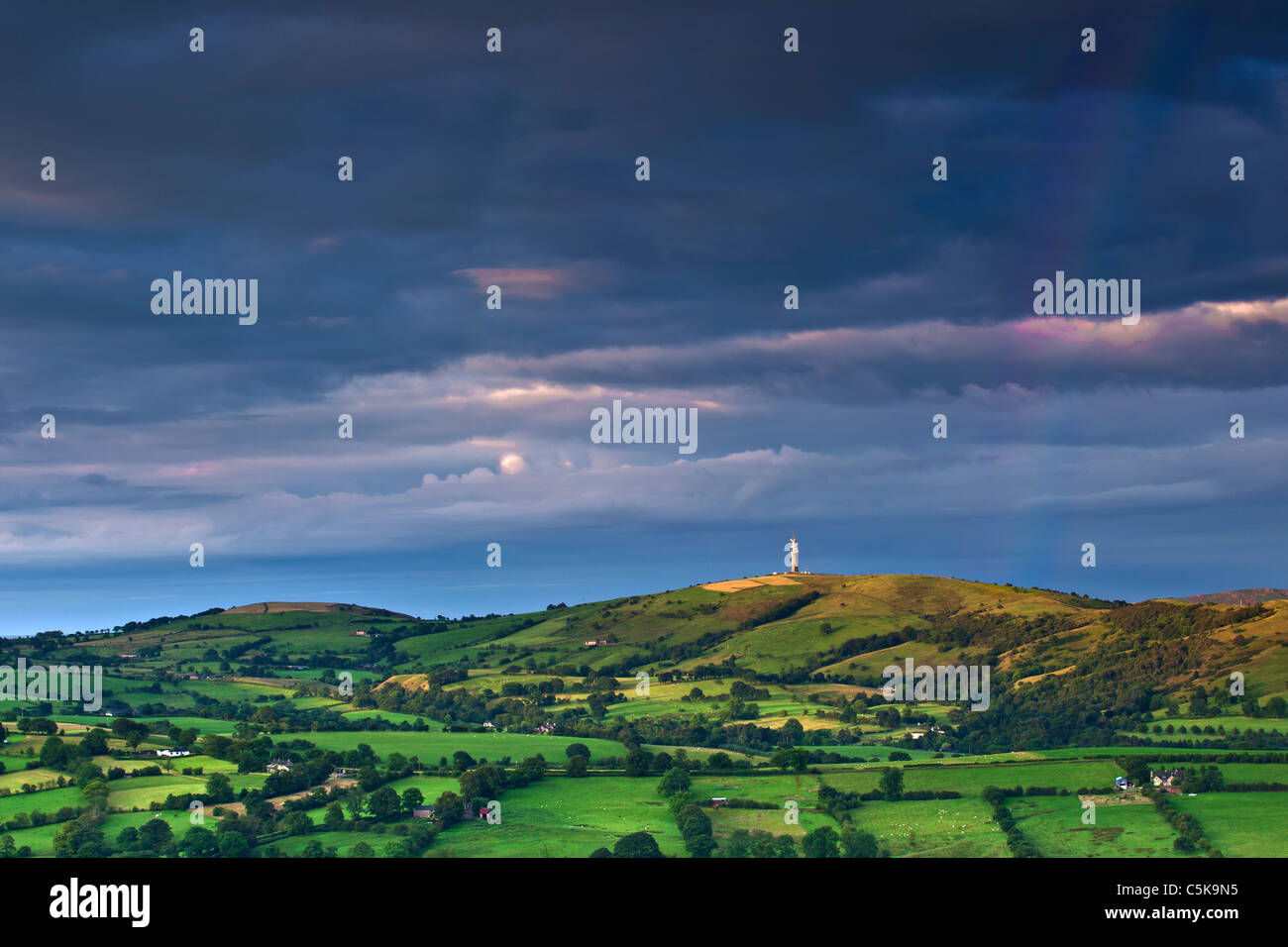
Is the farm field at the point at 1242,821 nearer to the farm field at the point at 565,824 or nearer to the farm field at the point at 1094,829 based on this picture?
the farm field at the point at 1094,829

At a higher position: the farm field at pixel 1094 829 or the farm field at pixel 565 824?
the farm field at pixel 565 824

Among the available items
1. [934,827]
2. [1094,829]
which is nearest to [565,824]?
[934,827]

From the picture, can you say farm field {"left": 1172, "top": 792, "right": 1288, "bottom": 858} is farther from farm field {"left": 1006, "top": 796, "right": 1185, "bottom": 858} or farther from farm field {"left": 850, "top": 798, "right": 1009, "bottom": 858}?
farm field {"left": 850, "top": 798, "right": 1009, "bottom": 858}

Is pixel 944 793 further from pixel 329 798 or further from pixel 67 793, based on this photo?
pixel 67 793

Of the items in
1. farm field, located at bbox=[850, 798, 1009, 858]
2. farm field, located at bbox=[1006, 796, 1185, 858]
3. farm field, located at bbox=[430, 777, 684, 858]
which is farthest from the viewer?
farm field, located at bbox=[850, 798, 1009, 858]

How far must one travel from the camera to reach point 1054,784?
197m

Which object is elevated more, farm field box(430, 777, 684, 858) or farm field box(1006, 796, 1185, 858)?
farm field box(430, 777, 684, 858)

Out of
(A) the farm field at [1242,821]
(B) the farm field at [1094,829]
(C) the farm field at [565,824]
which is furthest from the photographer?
(B) the farm field at [1094,829]

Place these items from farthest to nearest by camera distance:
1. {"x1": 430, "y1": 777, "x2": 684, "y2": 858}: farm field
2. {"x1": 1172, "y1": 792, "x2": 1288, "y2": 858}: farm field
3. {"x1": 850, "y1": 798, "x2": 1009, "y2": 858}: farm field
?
1. {"x1": 850, "y1": 798, "x2": 1009, "y2": 858}: farm field
2. {"x1": 430, "y1": 777, "x2": 684, "y2": 858}: farm field
3. {"x1": 1172, "y1": 792, "x2": 1288, "y2": 858}: farm field

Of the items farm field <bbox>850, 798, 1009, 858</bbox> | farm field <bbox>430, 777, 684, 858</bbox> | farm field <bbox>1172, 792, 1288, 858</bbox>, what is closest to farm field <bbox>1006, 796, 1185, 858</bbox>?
farm field <bbox>850, 798, 1009, 858</bbox>

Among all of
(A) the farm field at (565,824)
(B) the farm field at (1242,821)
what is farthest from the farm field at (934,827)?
(A) the farm field at (565,824)

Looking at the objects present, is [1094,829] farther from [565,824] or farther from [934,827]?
[565,824]
